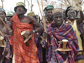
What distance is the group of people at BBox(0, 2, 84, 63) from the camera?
13.7ft

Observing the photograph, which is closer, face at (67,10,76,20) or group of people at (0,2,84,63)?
group of people at (0,2,84,63)

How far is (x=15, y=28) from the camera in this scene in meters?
4.38

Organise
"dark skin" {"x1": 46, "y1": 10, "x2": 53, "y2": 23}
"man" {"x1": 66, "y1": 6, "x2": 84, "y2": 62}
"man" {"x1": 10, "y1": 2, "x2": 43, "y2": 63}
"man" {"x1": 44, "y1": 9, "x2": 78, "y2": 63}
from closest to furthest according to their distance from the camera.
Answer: "man" {"x1": 44, "y1": 9, "x2": 78, "y2": 63}, "man" {"x1": 10, "y1": 2, "x2": 43, "y2": 63}, "man" {"x1": 66, "y1": 6, "x2": 84, "y2": 62}, "dark skin" {"x1": 46, "y1": 10, "x2": 53, "y2": 23}

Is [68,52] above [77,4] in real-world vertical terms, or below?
below

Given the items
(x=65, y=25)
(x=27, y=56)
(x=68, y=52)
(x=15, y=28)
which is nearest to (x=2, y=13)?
(x=15, y=28)

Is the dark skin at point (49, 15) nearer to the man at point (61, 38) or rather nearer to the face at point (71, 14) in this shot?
the face at point (71, 14)

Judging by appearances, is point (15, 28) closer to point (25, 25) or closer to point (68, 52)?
point (25, 25)

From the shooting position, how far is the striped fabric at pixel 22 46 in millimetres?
4309

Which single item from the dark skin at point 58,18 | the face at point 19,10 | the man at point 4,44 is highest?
the face at point 19,10

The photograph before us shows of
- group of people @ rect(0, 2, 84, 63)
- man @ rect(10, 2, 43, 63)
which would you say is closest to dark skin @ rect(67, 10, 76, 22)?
group of people @ rect(0, 2, 84, 63)

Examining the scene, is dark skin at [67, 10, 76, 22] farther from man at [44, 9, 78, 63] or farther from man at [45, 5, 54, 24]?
man at [45, 5, 54, 24]

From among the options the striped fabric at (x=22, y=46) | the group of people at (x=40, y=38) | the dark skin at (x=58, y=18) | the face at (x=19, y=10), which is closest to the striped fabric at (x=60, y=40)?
the group of people at (x=40, y=38)

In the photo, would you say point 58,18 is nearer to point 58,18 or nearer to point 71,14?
point 58,18

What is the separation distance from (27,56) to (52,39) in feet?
2.66
